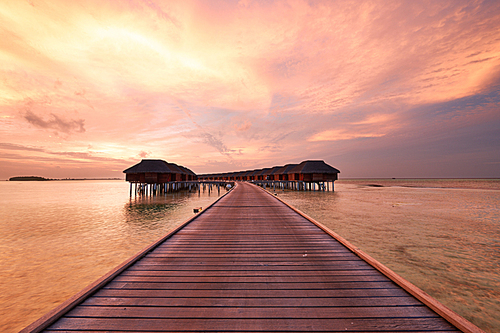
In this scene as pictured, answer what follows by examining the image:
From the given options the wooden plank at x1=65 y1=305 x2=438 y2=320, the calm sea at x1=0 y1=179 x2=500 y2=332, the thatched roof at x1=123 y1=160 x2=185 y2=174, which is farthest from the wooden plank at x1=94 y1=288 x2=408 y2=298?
the thatched roof at x1=123 y1=160 x2=185 y2=174

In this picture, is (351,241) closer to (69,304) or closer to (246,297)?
(246,297)

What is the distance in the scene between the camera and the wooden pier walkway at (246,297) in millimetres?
2766

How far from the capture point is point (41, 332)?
8.53 ft

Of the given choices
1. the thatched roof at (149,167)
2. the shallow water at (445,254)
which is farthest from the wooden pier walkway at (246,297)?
the thatched roof at (149,167)

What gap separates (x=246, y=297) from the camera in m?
3.42

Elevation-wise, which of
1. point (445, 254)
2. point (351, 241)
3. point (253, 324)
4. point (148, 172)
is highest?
point (148, 172)

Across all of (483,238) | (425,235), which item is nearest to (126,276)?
(425,235)

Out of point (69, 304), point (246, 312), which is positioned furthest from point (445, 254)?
point (69, 304)

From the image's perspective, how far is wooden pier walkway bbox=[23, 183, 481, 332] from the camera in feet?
Result: 9.07

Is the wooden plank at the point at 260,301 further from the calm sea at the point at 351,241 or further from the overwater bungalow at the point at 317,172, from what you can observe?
the overwater bungalow at the point at 317,172

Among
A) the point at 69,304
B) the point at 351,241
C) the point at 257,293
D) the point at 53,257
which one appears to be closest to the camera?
the point at 69,304

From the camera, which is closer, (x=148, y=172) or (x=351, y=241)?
(x=351, y=241)

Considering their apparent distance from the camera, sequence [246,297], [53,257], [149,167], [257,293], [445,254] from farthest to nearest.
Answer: [149,167]
[53,257]
[445,254]
[257,293]
[246,297]

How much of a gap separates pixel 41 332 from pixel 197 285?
2061 mm
